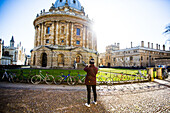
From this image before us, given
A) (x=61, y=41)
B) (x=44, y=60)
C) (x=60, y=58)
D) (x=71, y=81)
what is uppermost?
(x=61, y=41)

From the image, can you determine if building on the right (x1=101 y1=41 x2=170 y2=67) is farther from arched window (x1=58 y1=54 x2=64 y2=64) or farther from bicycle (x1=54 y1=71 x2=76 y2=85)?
bicycle (x1=54 y1=71 x2=76 y2=85)

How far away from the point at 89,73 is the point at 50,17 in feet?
90.4

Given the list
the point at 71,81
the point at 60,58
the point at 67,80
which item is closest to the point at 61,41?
the point at 60,58

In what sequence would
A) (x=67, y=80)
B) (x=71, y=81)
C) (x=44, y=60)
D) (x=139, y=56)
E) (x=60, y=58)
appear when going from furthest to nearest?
(x=139, y=56) → (x=44, y=60) → (x=60, y=58) → (x=67, y=80) → (x=71, y=81)

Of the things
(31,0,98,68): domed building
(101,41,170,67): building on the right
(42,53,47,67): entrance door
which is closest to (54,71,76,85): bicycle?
(31,0,98,68): domed building

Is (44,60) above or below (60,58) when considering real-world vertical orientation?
below

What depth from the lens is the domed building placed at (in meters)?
25.6

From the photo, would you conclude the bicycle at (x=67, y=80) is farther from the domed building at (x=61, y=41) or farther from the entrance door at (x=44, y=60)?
the entrance door at (x=44, y=60)

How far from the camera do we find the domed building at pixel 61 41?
2559 cm

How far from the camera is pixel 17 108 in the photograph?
379cm

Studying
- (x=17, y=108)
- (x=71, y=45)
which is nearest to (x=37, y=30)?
(x=71, y=45)

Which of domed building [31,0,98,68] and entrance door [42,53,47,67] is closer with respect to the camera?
domed building [31,0,98,68]

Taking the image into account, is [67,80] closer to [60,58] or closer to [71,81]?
[71,81]

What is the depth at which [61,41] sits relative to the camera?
2711cm
